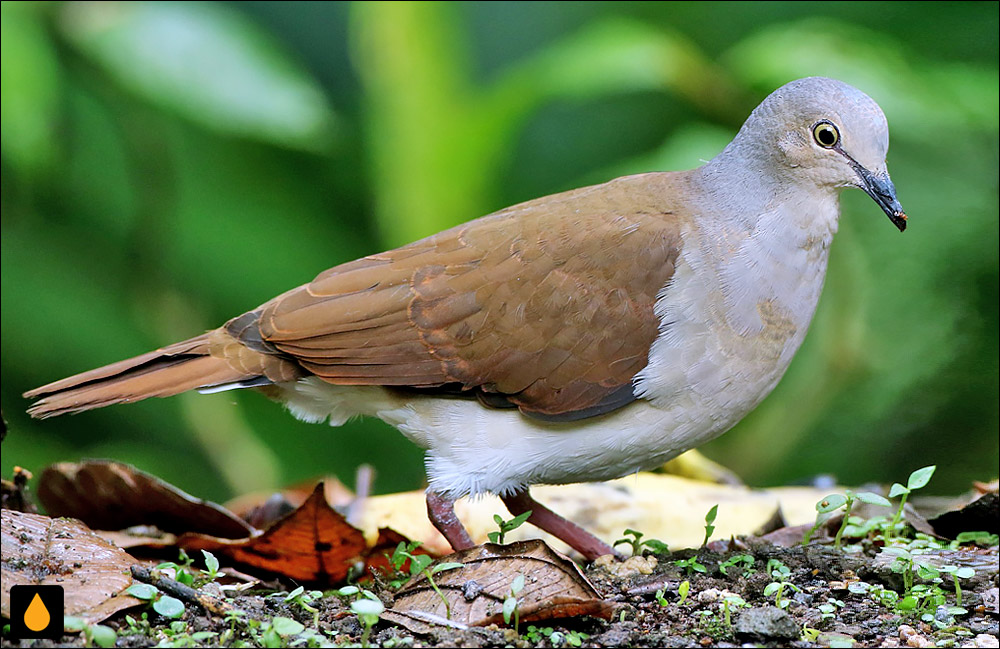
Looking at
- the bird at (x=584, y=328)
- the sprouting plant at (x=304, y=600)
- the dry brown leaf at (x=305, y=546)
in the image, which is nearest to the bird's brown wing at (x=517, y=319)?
the bird at (x=584, y=328)

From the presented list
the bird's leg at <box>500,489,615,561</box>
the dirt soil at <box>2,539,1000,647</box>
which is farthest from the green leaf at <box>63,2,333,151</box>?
the dirt soil at <box>2,539,1000,647</box>

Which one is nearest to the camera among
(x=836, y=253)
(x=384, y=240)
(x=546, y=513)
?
(x=546, y=513)

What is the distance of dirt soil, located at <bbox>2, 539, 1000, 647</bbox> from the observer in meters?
2.62

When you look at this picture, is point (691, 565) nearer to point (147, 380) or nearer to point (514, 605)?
point (514, 605)

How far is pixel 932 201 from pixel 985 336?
78 centimetres

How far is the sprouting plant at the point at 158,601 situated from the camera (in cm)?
261

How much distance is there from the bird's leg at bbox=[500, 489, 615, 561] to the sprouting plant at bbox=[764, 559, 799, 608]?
62 cm

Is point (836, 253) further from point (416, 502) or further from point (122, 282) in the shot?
point (122, 282)

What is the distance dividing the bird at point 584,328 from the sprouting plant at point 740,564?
0.44 meters

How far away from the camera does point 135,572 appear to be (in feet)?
9.29

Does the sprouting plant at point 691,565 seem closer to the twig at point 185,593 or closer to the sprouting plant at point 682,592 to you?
the sprouting plant at point 682,592

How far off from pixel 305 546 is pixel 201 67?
8.64ft

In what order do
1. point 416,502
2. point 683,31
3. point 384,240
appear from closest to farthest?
point 416,502 → point 384,240 → point 683,31

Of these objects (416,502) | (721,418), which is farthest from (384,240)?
(721,418)
